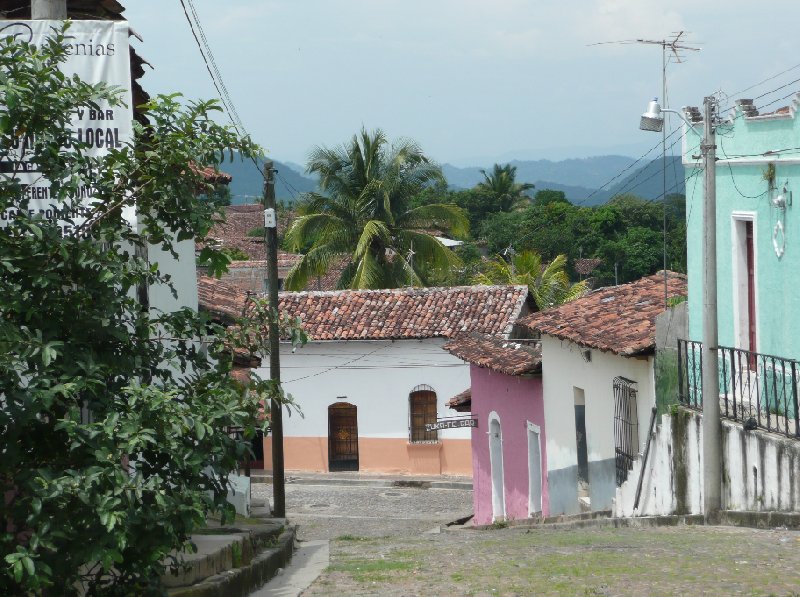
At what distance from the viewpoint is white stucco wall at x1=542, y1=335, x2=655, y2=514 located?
15.3 metres

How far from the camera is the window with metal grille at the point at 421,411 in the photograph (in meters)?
31.2

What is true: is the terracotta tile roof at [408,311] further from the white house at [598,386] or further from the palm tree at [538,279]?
the white house at [598,386]

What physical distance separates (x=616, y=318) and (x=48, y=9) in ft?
35.1

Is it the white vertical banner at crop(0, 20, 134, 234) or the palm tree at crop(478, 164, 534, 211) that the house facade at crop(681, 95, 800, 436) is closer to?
the white vertical banner at crop(0, 20, 134, 234)

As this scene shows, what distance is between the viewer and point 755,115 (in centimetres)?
1263

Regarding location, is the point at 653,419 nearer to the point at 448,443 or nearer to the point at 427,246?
the point at 448,443

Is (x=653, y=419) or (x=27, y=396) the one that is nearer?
(x=27, y=396)

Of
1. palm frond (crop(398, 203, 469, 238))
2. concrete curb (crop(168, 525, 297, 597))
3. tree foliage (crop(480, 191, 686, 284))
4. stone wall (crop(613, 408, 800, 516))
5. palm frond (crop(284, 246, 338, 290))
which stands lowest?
concrete curb (crop(168, 525, 297, 597))

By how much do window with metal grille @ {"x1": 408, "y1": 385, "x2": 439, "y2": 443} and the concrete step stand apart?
1890cm

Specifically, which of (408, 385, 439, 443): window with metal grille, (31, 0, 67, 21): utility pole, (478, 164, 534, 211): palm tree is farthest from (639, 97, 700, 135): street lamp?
(478, 164, 534, 211): palm tree

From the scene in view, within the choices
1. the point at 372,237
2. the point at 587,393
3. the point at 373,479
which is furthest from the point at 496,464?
the point at 372,237

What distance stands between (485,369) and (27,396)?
17.5m

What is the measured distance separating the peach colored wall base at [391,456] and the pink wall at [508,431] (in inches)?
254

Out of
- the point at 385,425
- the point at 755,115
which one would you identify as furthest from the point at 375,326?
the point at 755,115
